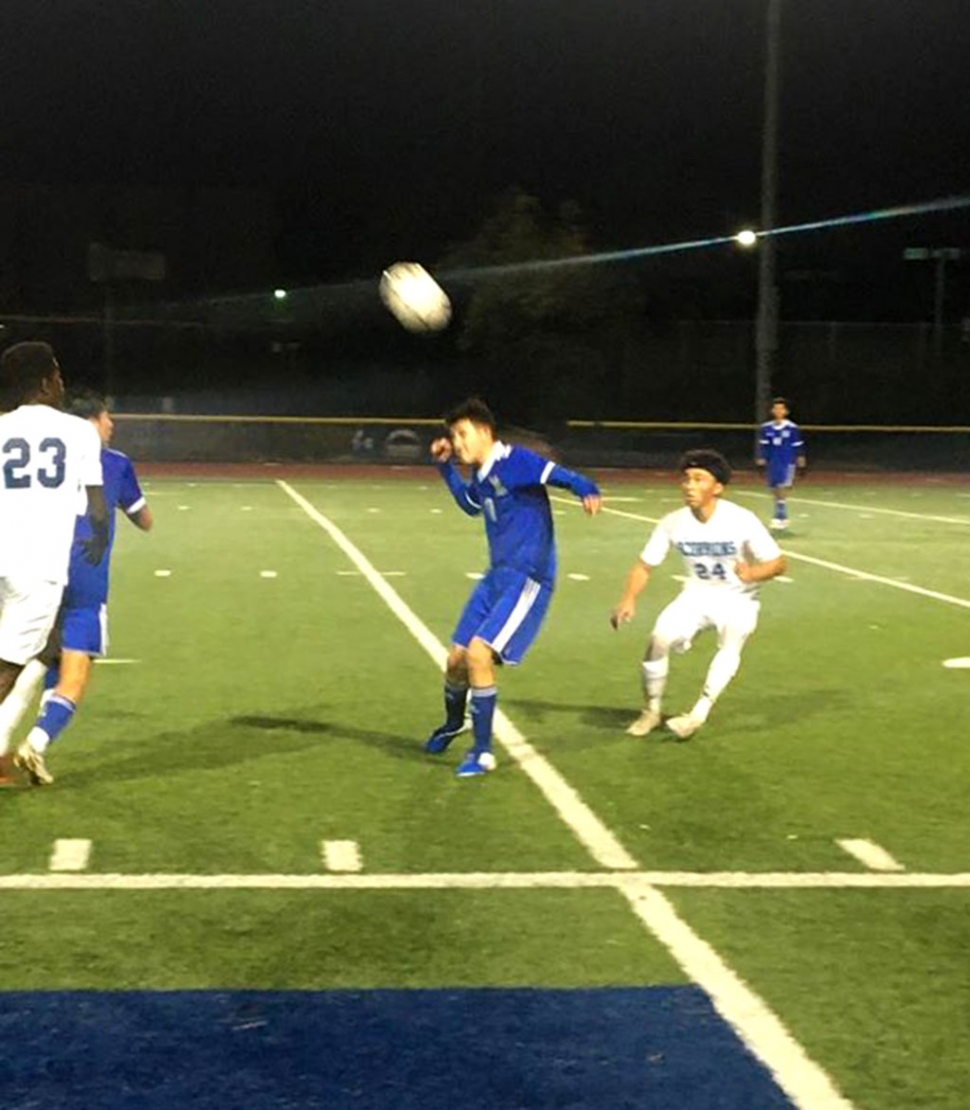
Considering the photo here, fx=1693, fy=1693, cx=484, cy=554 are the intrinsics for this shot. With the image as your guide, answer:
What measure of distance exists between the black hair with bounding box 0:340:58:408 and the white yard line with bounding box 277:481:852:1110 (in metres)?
2.74

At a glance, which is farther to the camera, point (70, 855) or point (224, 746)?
point (224, 746)

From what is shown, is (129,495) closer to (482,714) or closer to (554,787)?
(482,714)

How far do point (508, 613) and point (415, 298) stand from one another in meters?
11.2

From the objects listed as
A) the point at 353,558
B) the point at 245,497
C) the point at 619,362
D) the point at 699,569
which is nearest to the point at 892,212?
the point at 619,362

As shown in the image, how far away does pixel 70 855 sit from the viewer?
6160 millimetres

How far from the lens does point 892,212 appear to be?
190ft

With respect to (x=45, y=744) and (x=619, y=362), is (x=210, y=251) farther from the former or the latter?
(x=45, y=744)

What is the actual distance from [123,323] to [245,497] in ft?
105

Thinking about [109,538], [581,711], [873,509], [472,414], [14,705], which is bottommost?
[873,509]

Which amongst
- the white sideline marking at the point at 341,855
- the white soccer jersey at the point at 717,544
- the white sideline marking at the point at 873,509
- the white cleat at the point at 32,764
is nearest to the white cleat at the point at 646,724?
the white soccer jersey at the point at 717,544

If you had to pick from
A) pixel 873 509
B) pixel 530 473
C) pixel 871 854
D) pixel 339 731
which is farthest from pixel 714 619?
pixel 873 509

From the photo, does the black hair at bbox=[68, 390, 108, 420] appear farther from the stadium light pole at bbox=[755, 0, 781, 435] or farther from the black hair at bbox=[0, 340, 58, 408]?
the stadium light pole at bbox=[755, 0, 781, 435]

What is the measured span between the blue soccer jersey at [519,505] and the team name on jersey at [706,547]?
99cm

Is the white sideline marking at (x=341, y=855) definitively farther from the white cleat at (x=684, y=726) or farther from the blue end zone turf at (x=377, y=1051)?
the white cleat at (x=684, y=726)
